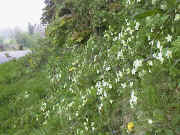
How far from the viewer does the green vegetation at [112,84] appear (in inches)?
78.6

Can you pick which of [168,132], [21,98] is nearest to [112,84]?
[168,132]

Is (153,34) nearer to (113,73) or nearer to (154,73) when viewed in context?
(154,73)

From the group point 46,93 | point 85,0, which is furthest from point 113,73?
point 85,0

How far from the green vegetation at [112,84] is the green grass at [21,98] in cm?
2

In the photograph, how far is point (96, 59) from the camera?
362 centimetres

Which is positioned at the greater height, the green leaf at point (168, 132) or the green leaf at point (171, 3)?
the green leaf at point (171, 3)

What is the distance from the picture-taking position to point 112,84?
2.63m

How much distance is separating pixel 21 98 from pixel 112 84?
297 centimetres

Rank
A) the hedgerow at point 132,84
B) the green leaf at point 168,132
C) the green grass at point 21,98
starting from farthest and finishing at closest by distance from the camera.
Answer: the green grass at point 21,98 < the hedgerow at point 132,84 < the green leaf at point 168,132

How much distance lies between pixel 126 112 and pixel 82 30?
3.58 meters

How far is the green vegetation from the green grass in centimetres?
2

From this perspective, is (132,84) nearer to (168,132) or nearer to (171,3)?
(168,132)

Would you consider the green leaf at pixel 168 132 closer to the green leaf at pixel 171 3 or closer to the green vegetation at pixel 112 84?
the green vegetation at pixel 112 84

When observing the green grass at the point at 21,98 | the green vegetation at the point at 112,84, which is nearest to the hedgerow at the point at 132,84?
the green vegetation at the point at 112,84
